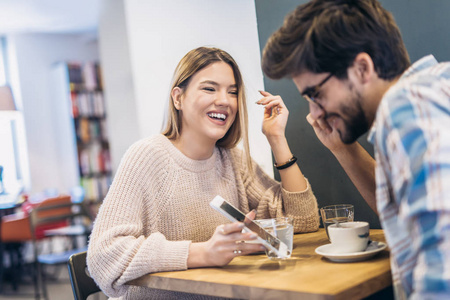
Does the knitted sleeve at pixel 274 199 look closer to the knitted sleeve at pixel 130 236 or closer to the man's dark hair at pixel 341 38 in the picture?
the knitted sleeve at pixel 130 236

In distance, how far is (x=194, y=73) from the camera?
1771 mm

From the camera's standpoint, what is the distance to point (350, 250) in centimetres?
125

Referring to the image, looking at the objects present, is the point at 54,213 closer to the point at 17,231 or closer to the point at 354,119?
the point at 17,231

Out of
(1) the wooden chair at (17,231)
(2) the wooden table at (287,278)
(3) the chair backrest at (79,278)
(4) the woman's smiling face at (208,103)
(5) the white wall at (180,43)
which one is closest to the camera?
(2) the wooden table at (287,278)

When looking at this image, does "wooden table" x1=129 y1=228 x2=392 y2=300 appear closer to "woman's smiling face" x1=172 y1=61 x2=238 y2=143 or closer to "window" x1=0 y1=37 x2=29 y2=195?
"woman's smiling face" x1=172 y1=61 x2=238 y2=143

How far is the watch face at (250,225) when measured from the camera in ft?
4.19

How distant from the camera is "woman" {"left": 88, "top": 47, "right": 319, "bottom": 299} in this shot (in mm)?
1401

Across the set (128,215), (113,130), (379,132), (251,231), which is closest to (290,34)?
(379,132)

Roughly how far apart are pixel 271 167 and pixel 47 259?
2533mm

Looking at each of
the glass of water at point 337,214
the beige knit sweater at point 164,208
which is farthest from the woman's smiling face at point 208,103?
the glass of water at point 337,214

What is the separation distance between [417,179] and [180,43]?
188cm

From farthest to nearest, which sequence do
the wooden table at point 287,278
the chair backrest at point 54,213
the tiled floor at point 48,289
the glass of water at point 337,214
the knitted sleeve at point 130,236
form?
the tiled floor at point 48,289 → the chair backrest at point 54,213 → the glass of water at point 337,214 → the knitted sleeve at point 130,236 → the wooden table at point 287,278

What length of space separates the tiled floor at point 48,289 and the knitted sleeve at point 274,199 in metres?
2.81

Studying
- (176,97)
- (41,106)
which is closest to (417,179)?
(176,97)
